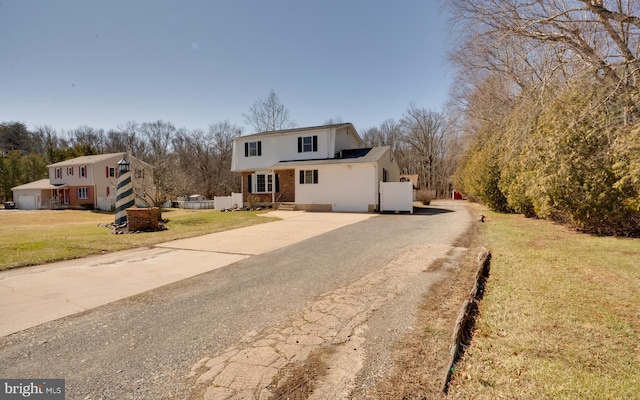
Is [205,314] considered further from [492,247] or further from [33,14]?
[33,14]

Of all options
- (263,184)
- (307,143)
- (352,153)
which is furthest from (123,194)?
(352,153)

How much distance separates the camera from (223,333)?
10.5ft

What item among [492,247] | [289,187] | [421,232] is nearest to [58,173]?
[289,187]

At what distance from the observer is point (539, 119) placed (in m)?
10.1

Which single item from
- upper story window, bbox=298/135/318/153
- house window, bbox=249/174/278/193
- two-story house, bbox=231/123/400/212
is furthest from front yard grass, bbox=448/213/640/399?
house window, bbox=249/174/278/193

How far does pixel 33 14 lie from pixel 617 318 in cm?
1436

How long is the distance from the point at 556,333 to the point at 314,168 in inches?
652

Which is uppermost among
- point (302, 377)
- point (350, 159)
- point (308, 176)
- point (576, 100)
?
point (576, 100)

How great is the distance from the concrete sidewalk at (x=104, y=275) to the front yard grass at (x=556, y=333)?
4.68m

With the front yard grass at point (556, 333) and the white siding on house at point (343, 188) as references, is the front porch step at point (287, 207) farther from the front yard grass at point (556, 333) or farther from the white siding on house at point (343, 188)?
the front yard grass at point (556, 333)

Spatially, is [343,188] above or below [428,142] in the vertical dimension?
below

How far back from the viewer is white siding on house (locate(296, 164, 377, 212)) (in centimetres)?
1777

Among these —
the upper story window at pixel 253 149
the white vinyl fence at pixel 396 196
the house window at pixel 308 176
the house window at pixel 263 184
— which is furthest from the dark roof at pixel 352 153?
the upper story window at pixel 253 149

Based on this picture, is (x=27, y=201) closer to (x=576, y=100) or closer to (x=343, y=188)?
(x=343, y=188)
